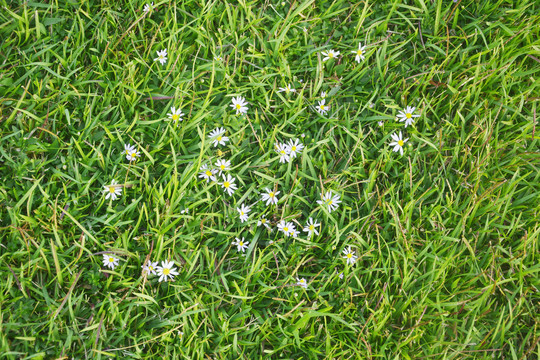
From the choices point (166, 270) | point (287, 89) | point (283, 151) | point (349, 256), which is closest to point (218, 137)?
point (283, 151)

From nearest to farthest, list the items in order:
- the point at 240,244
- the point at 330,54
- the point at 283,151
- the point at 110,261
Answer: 1. the point at 110,261
2. the point at 240,244
3. the point at 283,151
4. the point at 330,54

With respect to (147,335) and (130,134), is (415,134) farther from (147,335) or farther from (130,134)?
(147,335)

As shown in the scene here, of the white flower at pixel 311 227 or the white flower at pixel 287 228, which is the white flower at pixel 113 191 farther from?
the white flower at pixel 311 227

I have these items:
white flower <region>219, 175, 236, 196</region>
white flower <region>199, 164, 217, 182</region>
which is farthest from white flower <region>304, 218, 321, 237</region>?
white flower <region>199, 164, 217, 182</region>

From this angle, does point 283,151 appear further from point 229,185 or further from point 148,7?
point 148,7

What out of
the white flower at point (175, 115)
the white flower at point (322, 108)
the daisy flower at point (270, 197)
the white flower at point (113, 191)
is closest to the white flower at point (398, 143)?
the white flower at point (322, 108)

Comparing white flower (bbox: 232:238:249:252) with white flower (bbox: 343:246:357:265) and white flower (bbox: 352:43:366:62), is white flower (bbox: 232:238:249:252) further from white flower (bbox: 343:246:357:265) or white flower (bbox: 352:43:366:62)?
white flower (bbox: 352:43:366:62)

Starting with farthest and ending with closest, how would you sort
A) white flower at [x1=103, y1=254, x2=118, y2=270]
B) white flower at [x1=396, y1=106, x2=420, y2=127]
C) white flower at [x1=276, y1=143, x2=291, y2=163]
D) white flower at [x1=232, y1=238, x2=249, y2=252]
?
white flower at [x1=396, y1=106, x2=420, y2=127] < white flower at [x1=276, y1=143, x2=291, y2=163] < white flower at [x1=232, y1=238, x2=249, y2=252] < white flower at [x1=103, y1=254, x2=118, y2=270]
